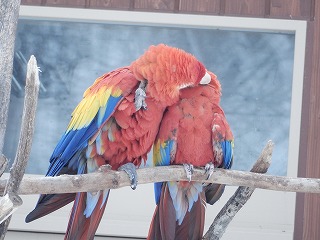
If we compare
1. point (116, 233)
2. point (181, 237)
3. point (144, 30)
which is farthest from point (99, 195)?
point (144, 30)

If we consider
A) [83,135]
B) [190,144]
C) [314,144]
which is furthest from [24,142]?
[314,144]

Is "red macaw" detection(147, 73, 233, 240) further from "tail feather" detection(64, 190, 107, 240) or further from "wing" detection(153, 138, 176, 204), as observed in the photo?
"tail feather" detection(64, 190, 107, 240)

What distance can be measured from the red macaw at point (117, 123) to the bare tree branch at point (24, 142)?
0.48 metres

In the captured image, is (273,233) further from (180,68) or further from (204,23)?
(180,68)

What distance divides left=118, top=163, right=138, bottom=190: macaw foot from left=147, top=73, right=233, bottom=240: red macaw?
20 cm

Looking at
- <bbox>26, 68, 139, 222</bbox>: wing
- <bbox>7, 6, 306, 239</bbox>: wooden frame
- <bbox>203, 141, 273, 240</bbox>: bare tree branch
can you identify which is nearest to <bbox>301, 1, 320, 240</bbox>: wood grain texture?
<bbox>7, 6, 306, 239</bbox>: wooden frame

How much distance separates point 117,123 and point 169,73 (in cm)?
25

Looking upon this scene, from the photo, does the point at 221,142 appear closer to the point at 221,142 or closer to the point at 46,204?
the point at 221,142

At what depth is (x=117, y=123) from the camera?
2.74m

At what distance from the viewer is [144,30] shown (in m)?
3.98

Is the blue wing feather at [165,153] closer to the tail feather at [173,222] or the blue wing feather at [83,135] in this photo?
the tail feather at [173,222]

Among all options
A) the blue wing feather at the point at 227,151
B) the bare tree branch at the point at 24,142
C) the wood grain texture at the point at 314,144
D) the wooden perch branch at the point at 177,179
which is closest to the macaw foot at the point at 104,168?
the wooden perch branch at the point at 177,179

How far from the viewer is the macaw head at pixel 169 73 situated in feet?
8.89

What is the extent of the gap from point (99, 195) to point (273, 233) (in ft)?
4.38
